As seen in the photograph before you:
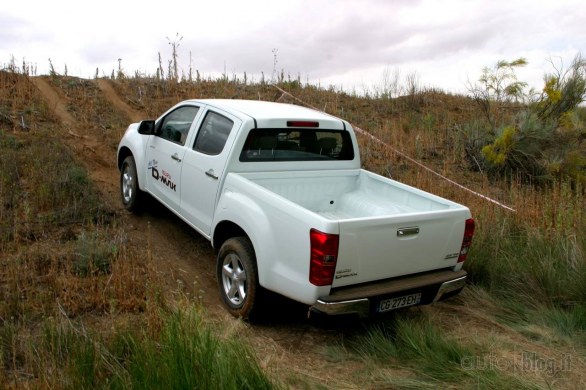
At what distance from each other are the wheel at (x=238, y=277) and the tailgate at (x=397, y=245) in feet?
2.78

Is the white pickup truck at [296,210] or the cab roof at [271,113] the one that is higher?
the cab roof at [271,113]

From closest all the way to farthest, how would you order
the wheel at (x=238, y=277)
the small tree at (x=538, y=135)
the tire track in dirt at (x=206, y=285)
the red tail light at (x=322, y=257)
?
the red tail light at (x=322, y=257) → the tire track in dirt at (x=206, y=285) → the wheel at (x=238, y=277) → the small tree at (x=538, y=135)

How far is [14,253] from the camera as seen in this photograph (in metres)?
5.69

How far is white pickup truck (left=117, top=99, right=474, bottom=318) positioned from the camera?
409cm

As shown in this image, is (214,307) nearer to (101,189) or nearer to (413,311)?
(413,311)

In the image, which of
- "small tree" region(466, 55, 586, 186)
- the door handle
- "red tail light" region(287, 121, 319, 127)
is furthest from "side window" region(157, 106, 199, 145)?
"small tree" region(466, 55, 586, 186)

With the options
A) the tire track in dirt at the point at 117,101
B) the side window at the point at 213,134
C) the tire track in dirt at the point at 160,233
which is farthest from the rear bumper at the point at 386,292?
the tire track in dirt at the point at 117,101

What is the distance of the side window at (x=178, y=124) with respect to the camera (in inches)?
245

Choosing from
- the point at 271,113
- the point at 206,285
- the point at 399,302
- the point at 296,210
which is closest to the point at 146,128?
the point at 271,113

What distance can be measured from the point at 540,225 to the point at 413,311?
2288mm

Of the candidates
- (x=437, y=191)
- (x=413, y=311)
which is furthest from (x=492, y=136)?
(x=413, y=311)

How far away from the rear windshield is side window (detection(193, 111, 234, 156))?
0.94ft

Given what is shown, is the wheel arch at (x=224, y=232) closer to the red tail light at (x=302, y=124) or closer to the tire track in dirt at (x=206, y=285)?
the tire track in dirt at (x=206, y=285)

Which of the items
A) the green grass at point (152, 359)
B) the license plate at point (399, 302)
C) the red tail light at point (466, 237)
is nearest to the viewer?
the green grass at point (152, 359)
